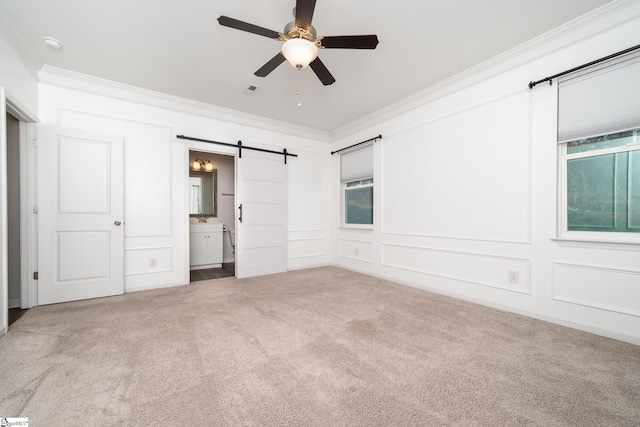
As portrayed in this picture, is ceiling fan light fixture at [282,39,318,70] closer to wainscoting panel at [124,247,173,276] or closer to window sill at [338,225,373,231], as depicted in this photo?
window sill at [338,225,373,231]

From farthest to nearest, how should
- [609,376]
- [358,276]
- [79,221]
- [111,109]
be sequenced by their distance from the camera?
[358,276] → [111,109] → [79,221] → [609,376]

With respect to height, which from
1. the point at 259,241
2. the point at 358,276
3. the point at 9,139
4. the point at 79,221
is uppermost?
the point at 9,139

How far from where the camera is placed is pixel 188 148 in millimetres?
4012

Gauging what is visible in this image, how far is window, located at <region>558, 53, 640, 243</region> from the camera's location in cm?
214

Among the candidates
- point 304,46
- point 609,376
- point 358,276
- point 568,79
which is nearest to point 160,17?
point 304,46

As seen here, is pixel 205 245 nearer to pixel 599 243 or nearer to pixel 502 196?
pixel 502 196

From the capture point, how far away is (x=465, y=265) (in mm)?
3199

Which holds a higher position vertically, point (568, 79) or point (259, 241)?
point (568, 79)

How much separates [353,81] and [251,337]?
10.7ft

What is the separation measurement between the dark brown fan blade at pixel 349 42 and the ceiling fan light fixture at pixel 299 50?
114 millimetres

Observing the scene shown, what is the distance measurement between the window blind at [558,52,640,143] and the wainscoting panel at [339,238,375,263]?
294 centimetres

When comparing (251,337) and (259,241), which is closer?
(251,337)

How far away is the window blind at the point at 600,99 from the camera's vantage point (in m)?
2.11

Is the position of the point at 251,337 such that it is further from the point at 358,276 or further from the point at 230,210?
the point at 230,210
